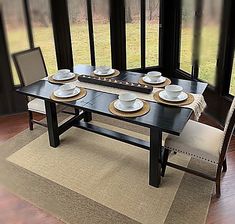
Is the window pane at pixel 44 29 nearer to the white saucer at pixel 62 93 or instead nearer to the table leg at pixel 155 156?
the white saucer at pixel 62 93

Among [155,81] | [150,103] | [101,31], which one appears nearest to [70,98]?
[150,103]

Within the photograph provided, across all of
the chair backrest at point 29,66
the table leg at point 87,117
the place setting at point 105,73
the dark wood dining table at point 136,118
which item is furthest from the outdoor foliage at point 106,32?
the place setting at point 105,73

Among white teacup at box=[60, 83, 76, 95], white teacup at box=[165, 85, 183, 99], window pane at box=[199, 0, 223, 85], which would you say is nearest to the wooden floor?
white teacup at box=[165, 85, 183, 99]

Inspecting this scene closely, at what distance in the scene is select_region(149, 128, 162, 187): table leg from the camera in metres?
2.43

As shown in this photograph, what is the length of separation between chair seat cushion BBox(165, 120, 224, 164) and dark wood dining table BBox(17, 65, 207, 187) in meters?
0.18

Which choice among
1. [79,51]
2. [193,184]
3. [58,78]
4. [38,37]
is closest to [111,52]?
[79,51]

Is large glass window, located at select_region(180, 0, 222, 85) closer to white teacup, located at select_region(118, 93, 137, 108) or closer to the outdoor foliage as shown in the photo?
the outdoor foliage

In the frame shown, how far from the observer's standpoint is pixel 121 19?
423cm

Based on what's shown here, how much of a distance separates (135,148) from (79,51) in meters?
1.83

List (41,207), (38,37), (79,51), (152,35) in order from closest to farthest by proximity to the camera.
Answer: (41,207)
(38,37)
(79,51)
(152,35)

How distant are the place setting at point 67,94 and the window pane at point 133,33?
74.1 inches

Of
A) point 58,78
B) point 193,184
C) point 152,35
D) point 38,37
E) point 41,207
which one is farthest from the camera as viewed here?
point 152,35

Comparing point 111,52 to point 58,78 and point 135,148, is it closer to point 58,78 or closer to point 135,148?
point 58,78

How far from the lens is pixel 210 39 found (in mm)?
3723
